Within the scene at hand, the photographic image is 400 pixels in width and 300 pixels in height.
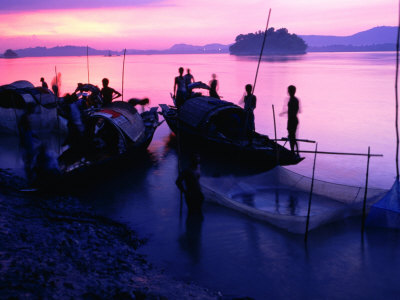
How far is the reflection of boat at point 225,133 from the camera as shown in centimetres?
954

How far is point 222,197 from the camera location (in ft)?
23.2

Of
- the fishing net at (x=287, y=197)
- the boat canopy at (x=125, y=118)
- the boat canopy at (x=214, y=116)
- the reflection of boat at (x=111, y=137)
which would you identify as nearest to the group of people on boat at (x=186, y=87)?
the boat canopy at (x=214, y=116)

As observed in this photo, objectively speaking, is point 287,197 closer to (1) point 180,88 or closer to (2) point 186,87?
(2) point 186,87

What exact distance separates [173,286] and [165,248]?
4.34ft

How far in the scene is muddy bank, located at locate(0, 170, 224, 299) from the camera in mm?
4219

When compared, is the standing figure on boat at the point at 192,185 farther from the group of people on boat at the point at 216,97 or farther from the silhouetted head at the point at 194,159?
the group of people on boat at the point at 216,97

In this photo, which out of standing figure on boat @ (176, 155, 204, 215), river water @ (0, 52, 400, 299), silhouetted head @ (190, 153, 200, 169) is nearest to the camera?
river water @ (0, 52, 400, 299)

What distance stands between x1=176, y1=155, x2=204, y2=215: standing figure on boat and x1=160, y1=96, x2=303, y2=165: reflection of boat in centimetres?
268

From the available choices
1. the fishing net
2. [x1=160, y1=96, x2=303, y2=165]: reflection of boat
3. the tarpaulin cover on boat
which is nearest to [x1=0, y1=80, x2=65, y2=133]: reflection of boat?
[x1=160, y1=96, x2=303, y2=165]: reflection of boat

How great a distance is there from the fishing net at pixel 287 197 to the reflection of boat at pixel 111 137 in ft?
10.6

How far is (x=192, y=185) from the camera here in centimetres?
673

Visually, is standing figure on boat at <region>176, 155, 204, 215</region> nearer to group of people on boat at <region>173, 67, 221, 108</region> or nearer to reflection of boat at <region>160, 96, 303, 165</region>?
reflection of boat at <region>160, 96, 303, 165</region>

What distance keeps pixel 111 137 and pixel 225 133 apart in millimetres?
3609

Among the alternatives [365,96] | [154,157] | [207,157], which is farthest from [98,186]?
[365,96]
